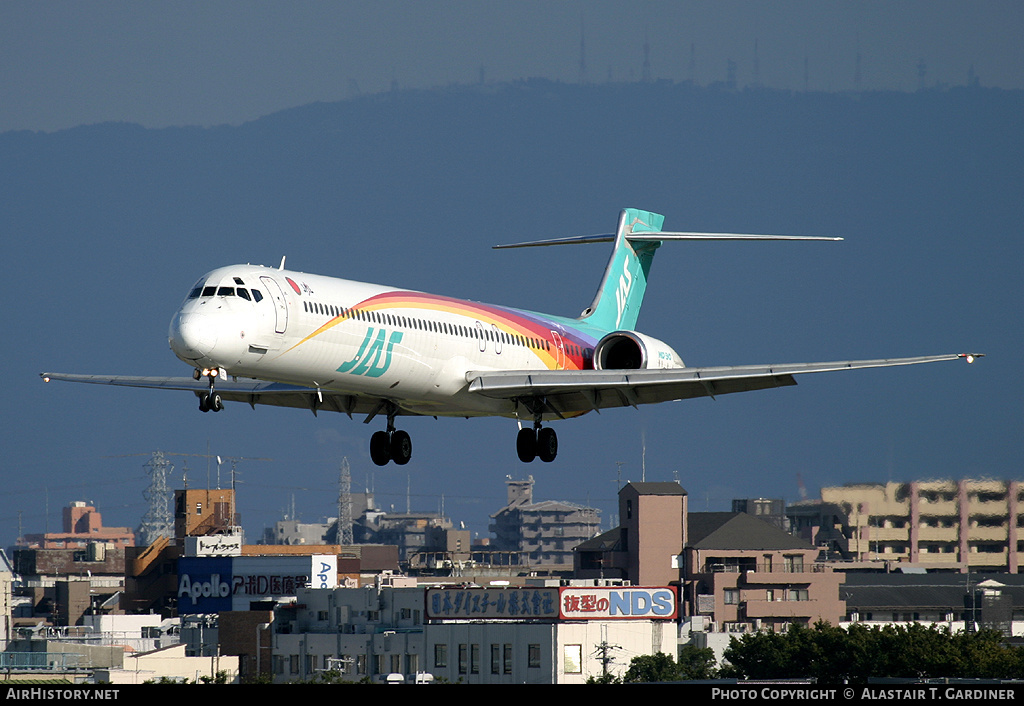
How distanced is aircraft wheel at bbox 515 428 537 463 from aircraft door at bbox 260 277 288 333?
885 centimetres

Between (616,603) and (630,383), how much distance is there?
2694 cm

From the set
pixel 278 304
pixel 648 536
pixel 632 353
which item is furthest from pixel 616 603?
pixel 648 536

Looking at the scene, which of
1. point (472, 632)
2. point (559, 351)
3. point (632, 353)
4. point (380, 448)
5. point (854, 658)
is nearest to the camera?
point (380, 448)

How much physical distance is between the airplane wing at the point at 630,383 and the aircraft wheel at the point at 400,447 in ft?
8.41

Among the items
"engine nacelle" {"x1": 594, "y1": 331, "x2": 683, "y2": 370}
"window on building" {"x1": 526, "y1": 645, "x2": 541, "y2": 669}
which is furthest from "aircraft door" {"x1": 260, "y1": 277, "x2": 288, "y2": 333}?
"window on building" {"x1": 526, "y1": 645, "x2": 541, "y2": 669}

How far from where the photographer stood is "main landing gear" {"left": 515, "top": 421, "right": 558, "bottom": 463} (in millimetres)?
36062

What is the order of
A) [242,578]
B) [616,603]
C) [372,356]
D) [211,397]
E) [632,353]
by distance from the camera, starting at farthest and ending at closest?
[242,578], [616,603], [632,353], [372,356], [211,397]

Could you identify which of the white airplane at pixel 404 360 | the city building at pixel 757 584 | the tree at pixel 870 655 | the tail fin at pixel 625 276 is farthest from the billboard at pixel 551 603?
the city building at pixel 757 584

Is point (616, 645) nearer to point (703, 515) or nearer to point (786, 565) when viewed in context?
point (786, 565)

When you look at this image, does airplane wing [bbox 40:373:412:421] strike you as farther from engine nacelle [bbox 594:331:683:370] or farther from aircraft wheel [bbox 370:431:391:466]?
engine nacelle [bbox 594:331:683:370]

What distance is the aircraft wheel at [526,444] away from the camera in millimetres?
36062

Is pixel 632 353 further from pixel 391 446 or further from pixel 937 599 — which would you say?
pixel 937 599

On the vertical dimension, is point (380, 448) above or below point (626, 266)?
below

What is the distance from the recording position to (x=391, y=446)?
35.2 metres
